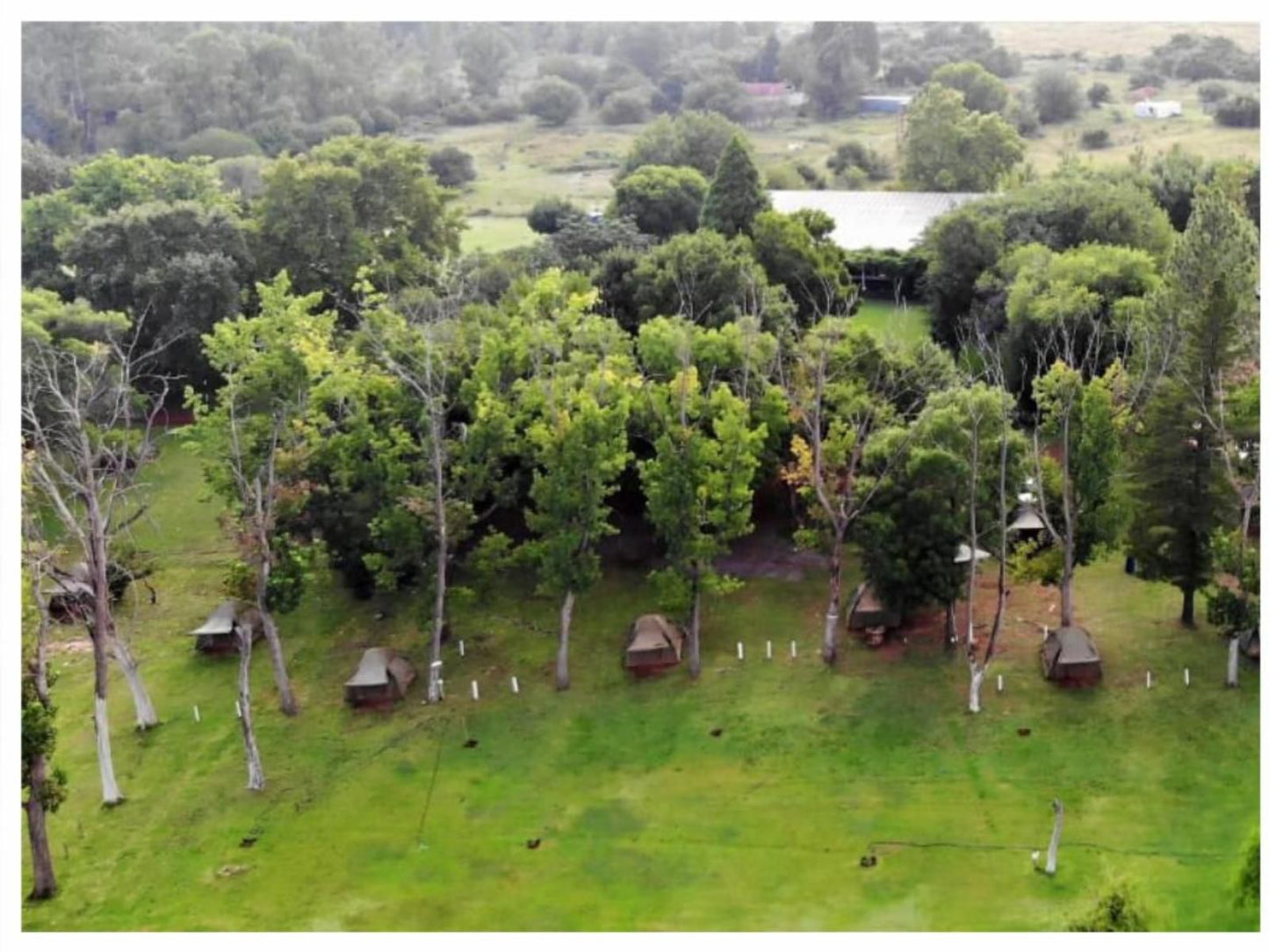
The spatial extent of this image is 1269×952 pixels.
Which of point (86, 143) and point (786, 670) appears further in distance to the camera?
point (86, 143)

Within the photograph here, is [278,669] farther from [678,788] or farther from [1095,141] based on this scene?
[1095,141]

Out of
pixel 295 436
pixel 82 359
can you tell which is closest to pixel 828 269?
pixel 295 436

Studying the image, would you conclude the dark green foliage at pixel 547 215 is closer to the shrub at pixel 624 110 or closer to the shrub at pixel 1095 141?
the shrub at pixel 1095 141

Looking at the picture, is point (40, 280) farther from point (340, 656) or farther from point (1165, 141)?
point (1165, 141)

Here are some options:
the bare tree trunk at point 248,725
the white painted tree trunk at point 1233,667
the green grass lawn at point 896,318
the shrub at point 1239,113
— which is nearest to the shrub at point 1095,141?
the shrub at point 1239,113

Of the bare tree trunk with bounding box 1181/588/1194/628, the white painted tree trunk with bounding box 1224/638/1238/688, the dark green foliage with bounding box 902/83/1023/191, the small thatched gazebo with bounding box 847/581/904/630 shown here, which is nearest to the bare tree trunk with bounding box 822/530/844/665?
the small thatched gazebo with bounding box 847/581/904/630

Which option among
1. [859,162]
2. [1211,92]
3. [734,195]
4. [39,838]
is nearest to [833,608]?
[39,838]

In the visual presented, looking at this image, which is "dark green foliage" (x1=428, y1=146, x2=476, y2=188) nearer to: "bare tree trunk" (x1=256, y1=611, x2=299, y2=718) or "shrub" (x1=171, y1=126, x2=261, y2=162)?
"shrub" (x1=171, y1=126, x2=261, y2=162)
